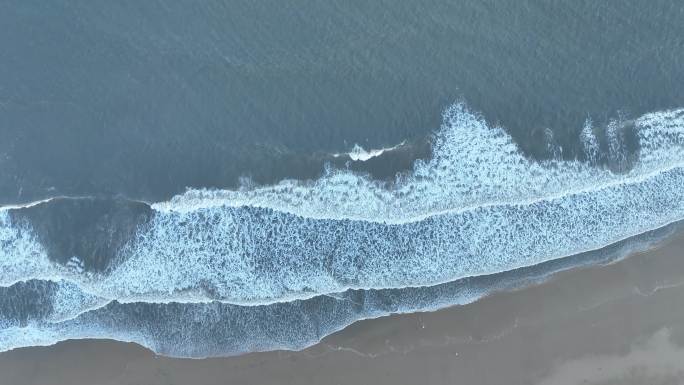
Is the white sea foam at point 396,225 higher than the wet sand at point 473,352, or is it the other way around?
the white sea foam at point 396,225

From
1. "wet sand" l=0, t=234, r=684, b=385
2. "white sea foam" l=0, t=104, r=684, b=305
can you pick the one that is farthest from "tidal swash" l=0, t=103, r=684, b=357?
"wet sand" l=0, t=234, r=684, b=385

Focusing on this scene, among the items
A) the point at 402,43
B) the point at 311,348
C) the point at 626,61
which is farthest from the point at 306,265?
the point at 626,61

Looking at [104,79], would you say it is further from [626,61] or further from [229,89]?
[626,61]

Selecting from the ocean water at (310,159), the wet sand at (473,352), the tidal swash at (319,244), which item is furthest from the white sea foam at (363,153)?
the wet sand at (473,352)

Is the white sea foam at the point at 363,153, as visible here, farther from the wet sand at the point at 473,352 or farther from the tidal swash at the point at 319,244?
the wet sand at the point at 473,352

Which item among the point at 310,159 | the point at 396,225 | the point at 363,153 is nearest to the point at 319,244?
the point at 396,225

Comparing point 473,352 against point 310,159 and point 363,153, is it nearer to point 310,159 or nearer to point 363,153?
point 363,153
